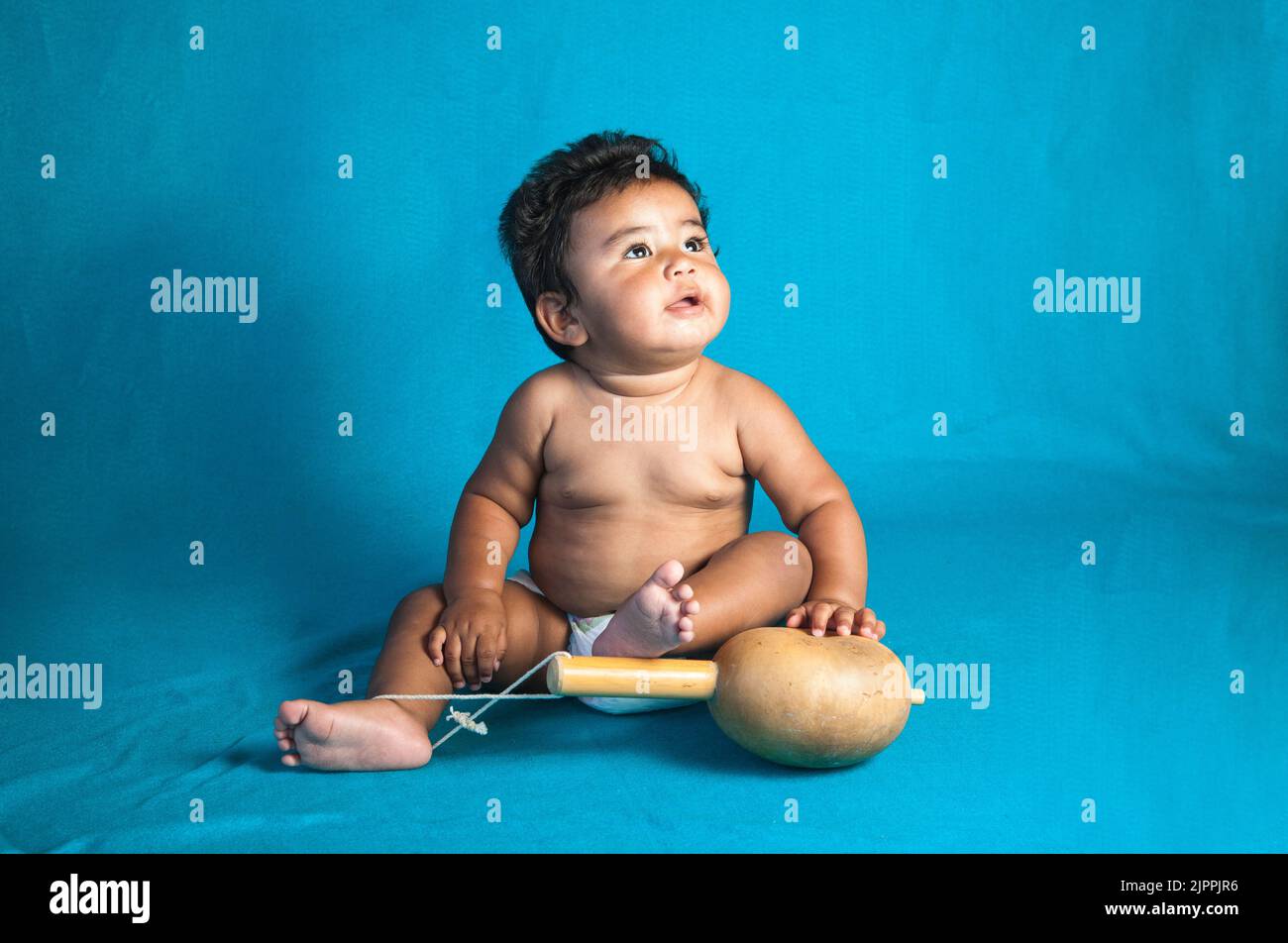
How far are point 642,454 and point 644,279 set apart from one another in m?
0.18

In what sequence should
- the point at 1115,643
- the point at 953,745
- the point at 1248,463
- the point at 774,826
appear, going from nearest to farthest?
the point at 774,826
the point at 953,745
the point at 1115,643
the point at 1248,463

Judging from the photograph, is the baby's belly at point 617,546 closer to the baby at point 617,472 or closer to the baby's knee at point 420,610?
the baby at point 617,472

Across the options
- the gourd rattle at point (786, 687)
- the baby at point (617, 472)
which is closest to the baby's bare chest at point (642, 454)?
the baby at point (617, 472)

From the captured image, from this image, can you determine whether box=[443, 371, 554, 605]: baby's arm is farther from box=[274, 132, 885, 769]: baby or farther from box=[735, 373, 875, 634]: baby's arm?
box=[735, 373, 875, 634]: baby's arm

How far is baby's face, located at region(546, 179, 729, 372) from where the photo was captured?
1.43 metres

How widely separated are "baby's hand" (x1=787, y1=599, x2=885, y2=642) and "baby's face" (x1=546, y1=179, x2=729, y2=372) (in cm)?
29

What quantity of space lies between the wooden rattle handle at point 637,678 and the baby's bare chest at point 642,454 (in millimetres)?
239

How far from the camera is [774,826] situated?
3.92 ft

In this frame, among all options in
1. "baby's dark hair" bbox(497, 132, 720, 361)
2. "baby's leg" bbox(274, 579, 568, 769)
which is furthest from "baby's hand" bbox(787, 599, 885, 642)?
"baby's dark hair" bbox(497, 132, 720, 361)

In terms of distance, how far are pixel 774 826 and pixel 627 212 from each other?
0.62 meters

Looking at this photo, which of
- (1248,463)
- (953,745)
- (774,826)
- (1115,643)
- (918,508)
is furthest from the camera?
(1248,463)

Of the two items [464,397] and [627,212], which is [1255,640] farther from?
[464,397]

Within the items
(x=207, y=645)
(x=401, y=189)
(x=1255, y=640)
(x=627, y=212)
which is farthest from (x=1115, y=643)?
(x=401, y=189)

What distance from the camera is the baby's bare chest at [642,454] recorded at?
1.49m
